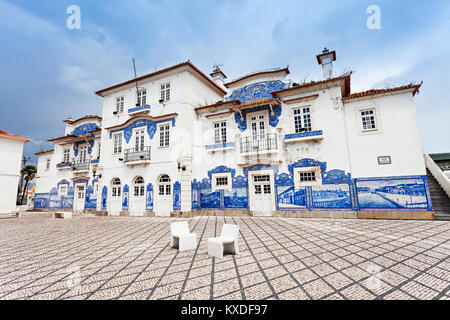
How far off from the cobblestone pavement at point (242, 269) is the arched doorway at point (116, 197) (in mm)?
9130

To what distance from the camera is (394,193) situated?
33.6 ft

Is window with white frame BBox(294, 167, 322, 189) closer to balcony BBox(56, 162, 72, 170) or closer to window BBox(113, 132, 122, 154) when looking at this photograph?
window BBox(113, 132, 122, 154)

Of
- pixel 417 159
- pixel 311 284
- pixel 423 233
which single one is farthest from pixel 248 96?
pixel 311 284

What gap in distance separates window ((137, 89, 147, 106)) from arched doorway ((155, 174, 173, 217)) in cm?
616

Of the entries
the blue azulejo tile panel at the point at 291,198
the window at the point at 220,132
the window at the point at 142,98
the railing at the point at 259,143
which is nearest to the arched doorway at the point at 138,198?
the window at the point at 142,98

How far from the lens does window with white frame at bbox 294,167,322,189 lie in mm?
11594

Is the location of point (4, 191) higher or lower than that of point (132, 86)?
lower

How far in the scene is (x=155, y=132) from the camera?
15094mm

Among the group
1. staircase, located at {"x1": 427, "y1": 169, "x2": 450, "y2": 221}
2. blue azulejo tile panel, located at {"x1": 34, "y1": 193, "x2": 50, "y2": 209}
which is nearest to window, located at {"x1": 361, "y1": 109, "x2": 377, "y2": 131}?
staircase, located at {"x1": 427, "y1": 169, "x2": 450, "y2": 221}

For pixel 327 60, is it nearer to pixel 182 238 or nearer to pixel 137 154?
pixel 182 238

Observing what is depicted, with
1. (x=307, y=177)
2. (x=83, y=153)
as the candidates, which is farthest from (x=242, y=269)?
(x=83, y=153)

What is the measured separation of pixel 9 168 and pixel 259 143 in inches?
898
